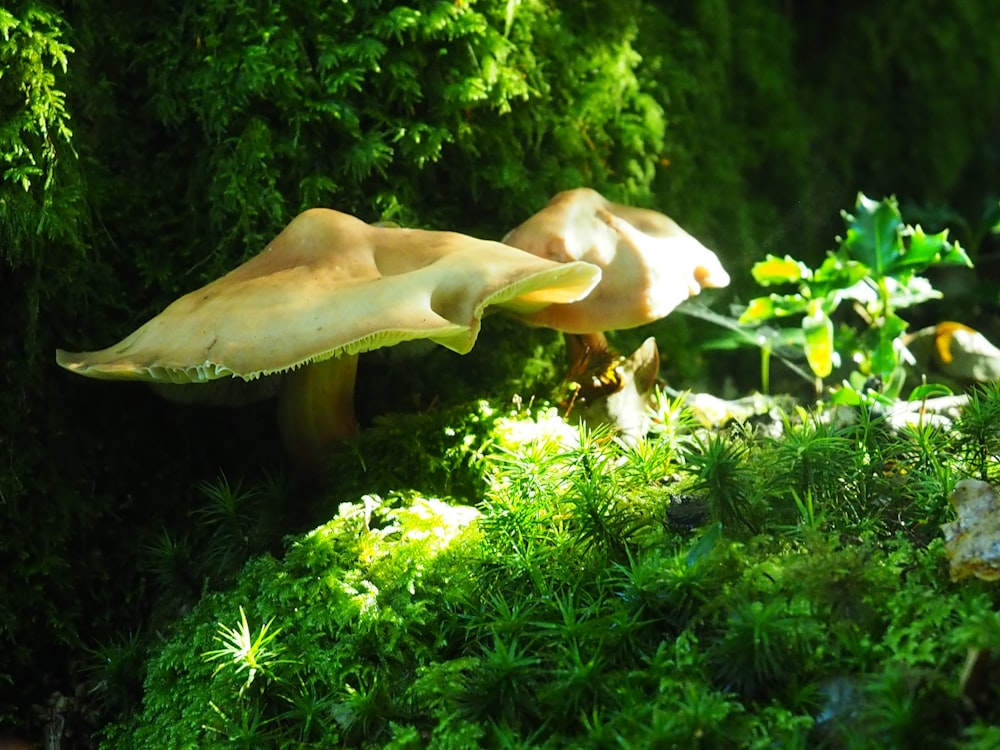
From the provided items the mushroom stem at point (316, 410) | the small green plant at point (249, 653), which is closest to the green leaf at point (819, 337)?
the mushroom stem at point (316, 410)

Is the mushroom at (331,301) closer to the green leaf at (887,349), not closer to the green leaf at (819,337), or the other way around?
the green leaf at (819,337)

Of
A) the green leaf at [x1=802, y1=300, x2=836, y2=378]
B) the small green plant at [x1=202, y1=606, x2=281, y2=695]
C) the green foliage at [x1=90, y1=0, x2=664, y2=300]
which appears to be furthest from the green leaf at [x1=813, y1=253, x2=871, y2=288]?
the small green plant at [x1=202, y1=606, x2=281, y2=695]

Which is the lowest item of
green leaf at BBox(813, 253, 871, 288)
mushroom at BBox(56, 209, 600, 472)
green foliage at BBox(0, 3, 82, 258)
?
green leaf at BBox(813, 253, 871, 288)

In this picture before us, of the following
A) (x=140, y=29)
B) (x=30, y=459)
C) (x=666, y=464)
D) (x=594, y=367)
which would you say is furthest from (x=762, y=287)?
(x=30, y=459)

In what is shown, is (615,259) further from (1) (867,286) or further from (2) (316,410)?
(1) (867,286)

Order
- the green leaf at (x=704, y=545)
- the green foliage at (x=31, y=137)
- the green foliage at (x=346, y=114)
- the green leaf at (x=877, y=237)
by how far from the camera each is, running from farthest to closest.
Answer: the green leaf at (x=877, y=237), the green foliage at (x=346, y=114), the green foliage at (x=31, y=137), the green leaf at (x=704, y=545)

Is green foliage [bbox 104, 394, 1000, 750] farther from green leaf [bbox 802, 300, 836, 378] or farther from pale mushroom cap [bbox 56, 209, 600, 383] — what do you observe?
green leaf [bbox 802, 300, 836, 378]

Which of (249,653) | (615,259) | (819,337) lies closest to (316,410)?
(249,653)
